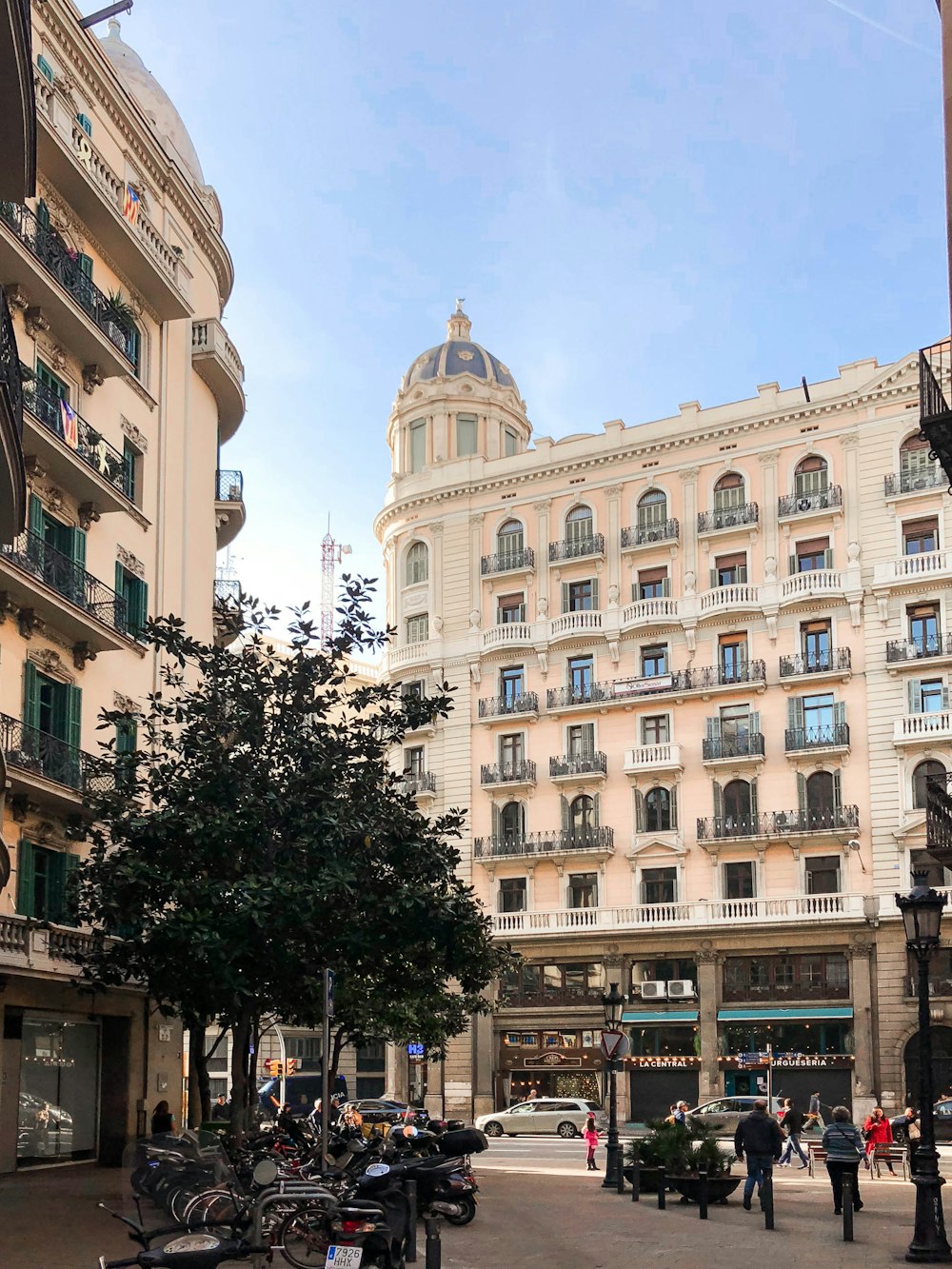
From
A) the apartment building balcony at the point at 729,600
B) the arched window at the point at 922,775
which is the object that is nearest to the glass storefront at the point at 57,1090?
Answer: the arched window at the point at 922,775

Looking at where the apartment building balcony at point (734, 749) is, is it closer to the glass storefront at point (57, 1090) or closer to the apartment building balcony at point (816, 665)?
the apartment building balcony at point (816, 665)

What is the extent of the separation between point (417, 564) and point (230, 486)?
76.0 ft

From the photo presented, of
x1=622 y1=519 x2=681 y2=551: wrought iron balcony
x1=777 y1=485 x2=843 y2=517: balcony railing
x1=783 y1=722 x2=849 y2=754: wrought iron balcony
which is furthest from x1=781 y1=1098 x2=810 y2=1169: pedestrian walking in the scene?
x1=622 y1=519 x2=681 y2=551: wrought iron balcony

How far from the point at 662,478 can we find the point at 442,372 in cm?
1181

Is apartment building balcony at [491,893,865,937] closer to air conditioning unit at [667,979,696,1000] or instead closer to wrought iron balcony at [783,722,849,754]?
air conditioning unit at [667,979,696,1000]

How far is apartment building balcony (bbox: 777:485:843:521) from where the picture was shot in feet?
171

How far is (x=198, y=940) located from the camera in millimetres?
21906

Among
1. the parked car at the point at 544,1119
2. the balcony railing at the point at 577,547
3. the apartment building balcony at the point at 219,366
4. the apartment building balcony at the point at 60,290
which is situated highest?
the balcony railing at the point at 577,547

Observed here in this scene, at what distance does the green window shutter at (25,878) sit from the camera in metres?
25.0

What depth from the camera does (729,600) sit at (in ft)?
175

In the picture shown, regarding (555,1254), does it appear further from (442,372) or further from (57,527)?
(442,372)

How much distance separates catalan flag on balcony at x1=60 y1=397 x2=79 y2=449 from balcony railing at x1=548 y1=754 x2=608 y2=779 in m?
29.9

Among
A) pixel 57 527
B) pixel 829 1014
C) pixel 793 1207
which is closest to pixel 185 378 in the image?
pixel 57 527

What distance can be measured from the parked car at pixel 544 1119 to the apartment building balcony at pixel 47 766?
24963 millimetres
